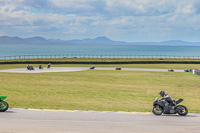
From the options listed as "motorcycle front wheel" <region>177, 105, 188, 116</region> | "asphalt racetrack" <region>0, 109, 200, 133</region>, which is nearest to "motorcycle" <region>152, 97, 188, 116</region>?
"motorcycle front wheel" <region>177, 105, 188, 116</region>

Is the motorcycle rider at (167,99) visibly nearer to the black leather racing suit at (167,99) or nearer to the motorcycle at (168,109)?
the black leather racing suit at (167,99)

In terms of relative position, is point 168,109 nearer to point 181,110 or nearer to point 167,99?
point 167,99

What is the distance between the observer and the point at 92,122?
14.0 metres

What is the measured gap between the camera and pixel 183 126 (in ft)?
44.5

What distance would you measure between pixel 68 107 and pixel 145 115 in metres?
5.62

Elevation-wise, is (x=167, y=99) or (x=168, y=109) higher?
(x=167, y=99)

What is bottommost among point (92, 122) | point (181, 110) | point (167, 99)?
point (92, 122)

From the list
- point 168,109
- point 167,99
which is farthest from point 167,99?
point 168,109

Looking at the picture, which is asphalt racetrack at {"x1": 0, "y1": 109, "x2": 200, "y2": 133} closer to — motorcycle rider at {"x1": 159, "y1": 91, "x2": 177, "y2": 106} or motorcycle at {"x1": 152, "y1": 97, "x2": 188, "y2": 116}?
motorcycle at {"x1": 152, "y1": 97, "x2": 188, "y2": 116}

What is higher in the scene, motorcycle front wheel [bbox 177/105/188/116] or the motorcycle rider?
the motorcycle rider

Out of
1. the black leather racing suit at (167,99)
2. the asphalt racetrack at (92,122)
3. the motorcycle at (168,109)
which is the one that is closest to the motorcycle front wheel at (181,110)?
the motorcycle at (168,109)

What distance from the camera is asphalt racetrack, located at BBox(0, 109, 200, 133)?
12.7 m

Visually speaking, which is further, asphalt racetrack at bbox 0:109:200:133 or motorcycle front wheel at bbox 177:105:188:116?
motorcycle front wheel at bbox 177:105:188:116

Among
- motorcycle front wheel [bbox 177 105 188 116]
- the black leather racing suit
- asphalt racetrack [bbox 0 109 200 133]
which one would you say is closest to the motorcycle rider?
the black leather racing suit
